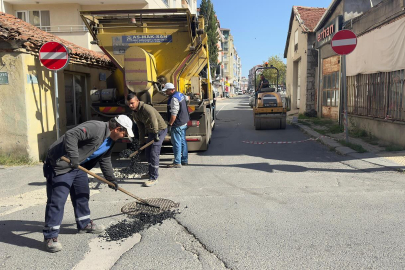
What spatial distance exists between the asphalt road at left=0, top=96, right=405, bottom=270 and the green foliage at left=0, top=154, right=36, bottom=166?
0.41 meters

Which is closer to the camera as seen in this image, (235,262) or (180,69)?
(235,262)

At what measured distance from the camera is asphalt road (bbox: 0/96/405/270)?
3369mm

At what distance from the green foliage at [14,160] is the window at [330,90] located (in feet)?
40.5

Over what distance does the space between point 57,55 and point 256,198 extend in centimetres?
543

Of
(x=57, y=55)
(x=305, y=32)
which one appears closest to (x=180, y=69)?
(x=57, y=55)

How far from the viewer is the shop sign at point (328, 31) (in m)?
14.3

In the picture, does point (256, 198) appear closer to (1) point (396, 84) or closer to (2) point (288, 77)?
(1) point (396, 84)

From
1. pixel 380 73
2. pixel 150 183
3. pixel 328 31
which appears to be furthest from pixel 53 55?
pixel 328 31

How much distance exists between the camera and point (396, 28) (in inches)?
349

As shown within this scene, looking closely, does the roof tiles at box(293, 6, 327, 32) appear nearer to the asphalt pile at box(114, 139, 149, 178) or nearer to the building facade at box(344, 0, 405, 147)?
the building facade at box(344, 0, 405, 147)

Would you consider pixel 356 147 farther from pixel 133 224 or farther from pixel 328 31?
pixel 328 31

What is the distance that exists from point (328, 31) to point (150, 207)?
13.7 meters

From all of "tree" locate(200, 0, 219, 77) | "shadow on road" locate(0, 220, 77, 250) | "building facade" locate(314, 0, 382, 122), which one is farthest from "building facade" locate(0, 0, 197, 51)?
"tree" locate(200, 0, 219, 77)

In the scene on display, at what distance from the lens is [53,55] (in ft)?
25.0
